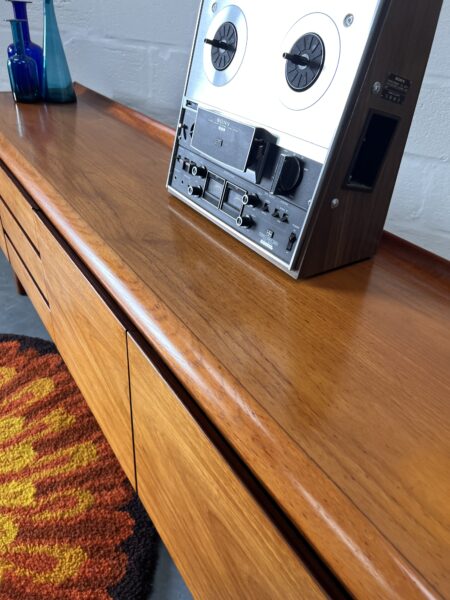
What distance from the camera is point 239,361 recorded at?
393mm

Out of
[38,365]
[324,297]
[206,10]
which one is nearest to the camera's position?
[324,297]

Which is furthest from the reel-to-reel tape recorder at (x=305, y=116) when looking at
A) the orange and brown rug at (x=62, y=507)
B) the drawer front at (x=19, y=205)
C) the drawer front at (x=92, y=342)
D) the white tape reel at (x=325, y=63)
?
the orange and brown rug at (x=62, y=507)

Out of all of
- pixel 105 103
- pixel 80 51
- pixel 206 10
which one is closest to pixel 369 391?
pixel 206 10

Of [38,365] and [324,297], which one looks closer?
[324,297]

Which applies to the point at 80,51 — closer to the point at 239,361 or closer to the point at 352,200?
the point at 352,200

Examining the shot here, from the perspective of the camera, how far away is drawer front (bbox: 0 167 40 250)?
837 mm

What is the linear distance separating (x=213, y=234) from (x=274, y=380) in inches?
11.5

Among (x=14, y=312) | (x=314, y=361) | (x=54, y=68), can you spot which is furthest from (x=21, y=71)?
(x=314, y=361)

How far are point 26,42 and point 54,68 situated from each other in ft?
0.34

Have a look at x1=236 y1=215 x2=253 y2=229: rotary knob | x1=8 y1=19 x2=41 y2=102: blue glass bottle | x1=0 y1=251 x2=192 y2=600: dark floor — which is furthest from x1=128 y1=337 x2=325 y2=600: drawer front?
x1=8 y1=19 x2=41 y2=102: blue glass bottle

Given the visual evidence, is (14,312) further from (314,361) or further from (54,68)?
(314,361)

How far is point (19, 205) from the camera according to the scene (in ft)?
2.97

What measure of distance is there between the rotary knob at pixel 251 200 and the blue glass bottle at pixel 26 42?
1.05 meters

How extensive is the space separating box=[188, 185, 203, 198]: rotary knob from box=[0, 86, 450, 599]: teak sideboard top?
0.04m
